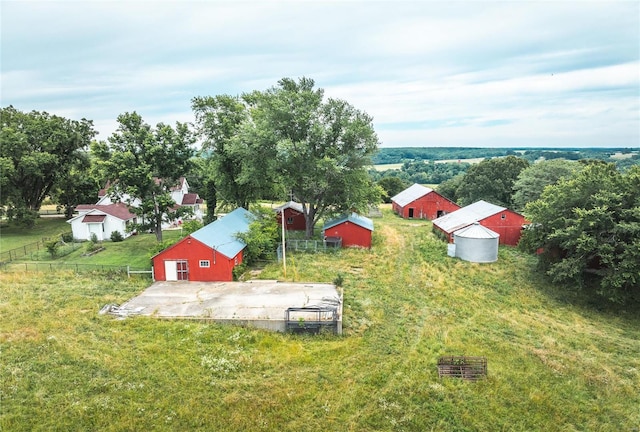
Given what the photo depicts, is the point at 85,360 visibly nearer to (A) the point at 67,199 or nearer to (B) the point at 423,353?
(B) the point at 423,353

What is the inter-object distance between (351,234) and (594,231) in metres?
16.2

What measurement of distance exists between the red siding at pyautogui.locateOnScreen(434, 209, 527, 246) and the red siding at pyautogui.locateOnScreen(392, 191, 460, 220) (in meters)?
14.3

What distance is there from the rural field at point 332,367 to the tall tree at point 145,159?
336 inches

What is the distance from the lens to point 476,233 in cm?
2908

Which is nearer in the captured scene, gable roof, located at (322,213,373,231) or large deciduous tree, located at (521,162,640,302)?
large deciduous tree, located at (521,162,640,302)

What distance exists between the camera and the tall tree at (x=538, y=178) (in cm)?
4484

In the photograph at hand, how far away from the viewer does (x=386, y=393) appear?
13.0 metres

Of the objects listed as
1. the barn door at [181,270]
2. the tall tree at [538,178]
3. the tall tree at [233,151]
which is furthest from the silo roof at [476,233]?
the barn door at [181,270]

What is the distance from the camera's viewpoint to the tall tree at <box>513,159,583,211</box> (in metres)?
44.8

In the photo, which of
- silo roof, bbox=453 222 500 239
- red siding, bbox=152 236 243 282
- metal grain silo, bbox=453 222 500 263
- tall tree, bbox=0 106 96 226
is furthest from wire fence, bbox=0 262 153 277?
silo roof, bbox=453 222 500 239

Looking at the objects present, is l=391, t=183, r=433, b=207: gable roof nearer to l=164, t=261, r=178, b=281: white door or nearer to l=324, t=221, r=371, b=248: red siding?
l=324, t=221, r=371, b=248: red siding

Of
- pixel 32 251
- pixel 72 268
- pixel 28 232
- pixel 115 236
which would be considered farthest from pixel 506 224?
pixel 28 232

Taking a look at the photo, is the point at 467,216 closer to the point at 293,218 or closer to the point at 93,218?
the point at 293,218

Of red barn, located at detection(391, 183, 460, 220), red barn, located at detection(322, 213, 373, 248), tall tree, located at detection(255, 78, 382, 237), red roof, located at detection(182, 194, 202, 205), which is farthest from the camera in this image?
red barn, located at detection(391, 183, 460, 220)
